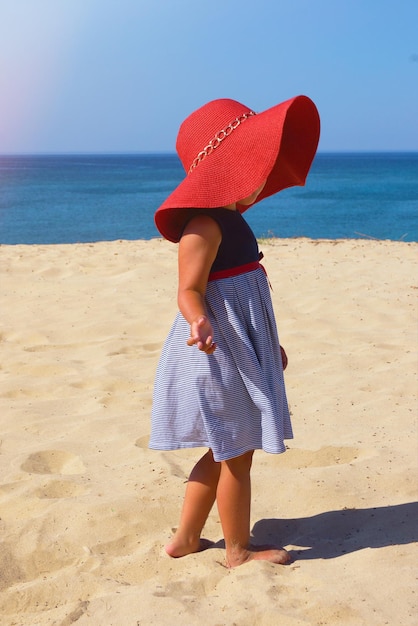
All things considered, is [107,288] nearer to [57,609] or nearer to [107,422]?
[107,422]

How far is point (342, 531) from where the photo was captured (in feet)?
8.96

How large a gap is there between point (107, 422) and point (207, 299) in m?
1.46

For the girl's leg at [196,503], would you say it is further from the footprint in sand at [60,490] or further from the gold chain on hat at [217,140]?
the gold chain on hat at [217,140]

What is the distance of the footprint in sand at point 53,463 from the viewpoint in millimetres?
3168

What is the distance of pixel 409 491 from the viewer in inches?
118

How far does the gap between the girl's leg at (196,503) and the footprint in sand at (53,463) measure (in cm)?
76

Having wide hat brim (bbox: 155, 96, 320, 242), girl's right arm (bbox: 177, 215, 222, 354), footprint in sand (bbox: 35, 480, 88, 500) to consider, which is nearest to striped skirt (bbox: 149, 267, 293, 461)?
girl's right arm (bbox: 177, 215, 222, 354)

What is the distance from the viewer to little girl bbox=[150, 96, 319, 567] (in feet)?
7.55

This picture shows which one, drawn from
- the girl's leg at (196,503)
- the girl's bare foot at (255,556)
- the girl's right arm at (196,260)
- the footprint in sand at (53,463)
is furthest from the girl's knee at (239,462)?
the footprint in sand at (53,463)

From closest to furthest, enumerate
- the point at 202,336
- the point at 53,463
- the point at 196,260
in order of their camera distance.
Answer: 1. the point at 202,336
2. the point at 196,260
3. the point at 53,463

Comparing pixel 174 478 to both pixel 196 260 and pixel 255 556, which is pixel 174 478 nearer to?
pixel 255 556

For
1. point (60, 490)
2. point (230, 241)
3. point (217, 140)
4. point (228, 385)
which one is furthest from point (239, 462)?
point (217, 140)

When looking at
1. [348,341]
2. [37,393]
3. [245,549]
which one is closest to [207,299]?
[245,549]

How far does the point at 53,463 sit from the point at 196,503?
36.9 inches
